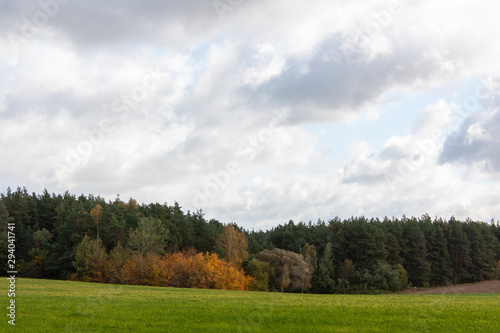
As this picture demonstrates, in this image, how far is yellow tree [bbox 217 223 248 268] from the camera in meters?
79.2

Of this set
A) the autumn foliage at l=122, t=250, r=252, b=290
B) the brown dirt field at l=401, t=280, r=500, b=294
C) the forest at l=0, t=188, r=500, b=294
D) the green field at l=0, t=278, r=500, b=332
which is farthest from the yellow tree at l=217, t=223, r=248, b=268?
the green field at l=0, t=278, r=500, b=332

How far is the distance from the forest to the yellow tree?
216 millimetres

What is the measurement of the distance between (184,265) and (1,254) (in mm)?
42778

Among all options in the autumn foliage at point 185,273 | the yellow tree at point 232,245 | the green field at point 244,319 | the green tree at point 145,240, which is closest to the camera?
the green field at point 244,319

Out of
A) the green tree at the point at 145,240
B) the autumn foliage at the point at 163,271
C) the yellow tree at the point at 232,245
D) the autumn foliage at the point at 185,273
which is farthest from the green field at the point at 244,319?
the yellow tree at the point at 232,245

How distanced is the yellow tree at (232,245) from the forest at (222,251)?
0.71ft

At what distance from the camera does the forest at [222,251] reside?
233ft

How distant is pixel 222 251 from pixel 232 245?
2.65 meters

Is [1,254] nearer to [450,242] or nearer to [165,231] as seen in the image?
[165,231]

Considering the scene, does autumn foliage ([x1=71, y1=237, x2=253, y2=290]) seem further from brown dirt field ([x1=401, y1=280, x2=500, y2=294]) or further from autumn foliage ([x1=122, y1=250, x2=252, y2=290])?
brown dirt field ([x1=401, y1=280, x2=500, y2=294])

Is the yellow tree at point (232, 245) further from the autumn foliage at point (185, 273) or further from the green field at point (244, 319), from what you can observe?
the green field at point (244, 319)

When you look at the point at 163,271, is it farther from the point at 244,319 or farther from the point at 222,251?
the point at 244,319

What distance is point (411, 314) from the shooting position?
61.1ft

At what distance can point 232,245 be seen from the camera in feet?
267
